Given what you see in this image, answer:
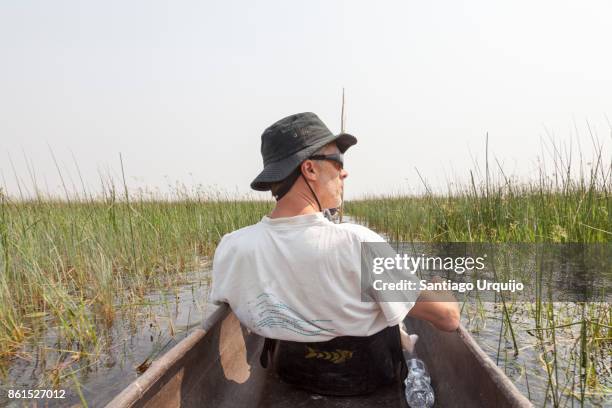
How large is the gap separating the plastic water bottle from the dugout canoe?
0.19 feet

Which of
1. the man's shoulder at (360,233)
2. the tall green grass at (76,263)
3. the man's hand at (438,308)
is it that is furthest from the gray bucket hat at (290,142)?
the tall green grass at (76,263)

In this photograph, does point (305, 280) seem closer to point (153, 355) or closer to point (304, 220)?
point (304, 220)

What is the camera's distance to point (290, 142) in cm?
202

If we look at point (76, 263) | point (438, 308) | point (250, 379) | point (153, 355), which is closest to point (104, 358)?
point (153, 355)

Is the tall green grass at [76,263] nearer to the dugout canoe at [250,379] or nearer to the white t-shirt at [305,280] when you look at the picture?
the dugout canoe at [250,379]

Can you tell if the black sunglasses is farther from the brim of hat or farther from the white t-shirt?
the white t-shirt

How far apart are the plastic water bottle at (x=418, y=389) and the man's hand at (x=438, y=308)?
359 millimetres

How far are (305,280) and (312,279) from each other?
34 mm

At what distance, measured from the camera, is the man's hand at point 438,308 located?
6.60ft

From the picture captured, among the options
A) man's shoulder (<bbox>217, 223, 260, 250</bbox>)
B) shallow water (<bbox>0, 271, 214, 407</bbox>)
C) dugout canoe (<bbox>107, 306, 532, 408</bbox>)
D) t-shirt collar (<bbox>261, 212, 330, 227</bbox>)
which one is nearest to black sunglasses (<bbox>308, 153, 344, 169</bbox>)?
t-shirt collar (<bbox>261, 212, 330, 227</bbox>)

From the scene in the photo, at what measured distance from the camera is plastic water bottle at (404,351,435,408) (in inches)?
86.8

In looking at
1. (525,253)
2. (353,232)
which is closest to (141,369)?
(353,232)

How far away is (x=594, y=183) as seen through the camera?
480 centimetres

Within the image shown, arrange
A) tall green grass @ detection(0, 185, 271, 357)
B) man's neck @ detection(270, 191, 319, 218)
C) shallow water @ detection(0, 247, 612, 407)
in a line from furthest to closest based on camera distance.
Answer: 1. tall green grass @ detection(0, 185, 271, 357)
2. shallow water @ detection(0, 247, 612, 407)
3. man's neck @ detection(270, 191, 319, 218)
